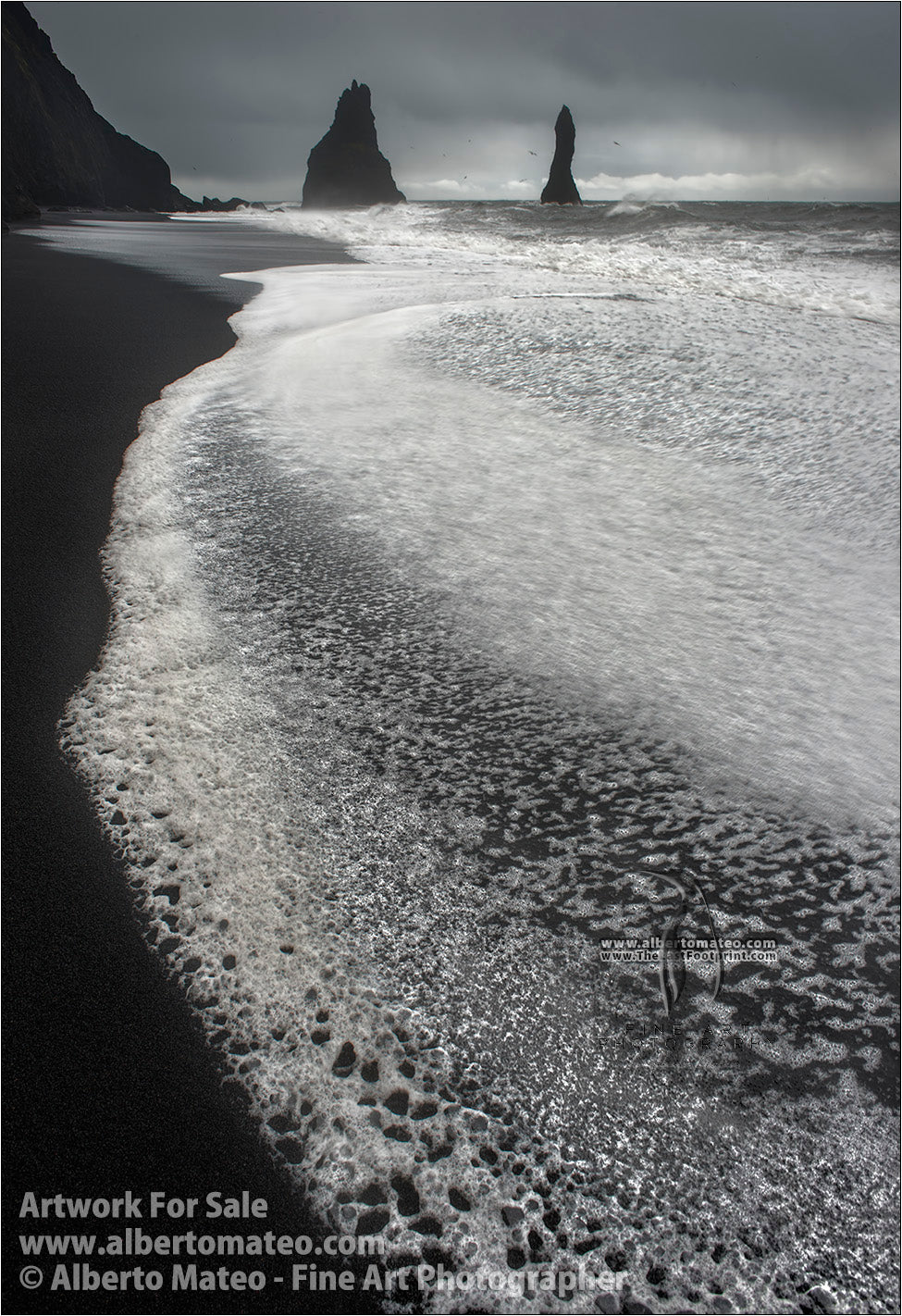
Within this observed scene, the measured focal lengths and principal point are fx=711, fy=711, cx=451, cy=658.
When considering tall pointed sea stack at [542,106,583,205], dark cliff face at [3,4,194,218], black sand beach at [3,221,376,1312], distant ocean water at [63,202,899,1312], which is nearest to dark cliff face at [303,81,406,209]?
dark cliff face at [3,4,194,218]

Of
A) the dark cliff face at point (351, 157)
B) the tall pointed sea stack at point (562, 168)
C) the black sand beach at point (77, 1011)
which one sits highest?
the dark cliff face at point (351, 157)

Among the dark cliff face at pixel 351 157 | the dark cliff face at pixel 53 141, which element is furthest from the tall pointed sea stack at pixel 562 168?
the dark cliff face at pixel 53 141

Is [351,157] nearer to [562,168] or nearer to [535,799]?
[562,168]

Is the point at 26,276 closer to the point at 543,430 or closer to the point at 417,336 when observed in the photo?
the point at 417,336

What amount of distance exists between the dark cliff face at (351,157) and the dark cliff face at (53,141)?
947 cm

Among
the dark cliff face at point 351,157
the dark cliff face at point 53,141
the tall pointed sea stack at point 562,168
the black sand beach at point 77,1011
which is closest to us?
the black sand beach at point 77,1011

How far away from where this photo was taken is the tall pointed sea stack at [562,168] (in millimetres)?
28031

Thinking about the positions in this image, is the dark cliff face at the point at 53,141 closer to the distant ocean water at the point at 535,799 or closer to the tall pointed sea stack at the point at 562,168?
the distant ocean water at the point at 535,799

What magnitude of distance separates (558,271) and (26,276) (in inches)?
127

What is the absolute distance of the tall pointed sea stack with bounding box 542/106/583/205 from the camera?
28031 mm

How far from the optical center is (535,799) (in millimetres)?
951

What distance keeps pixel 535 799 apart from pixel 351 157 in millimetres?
47741

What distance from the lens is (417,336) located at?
2.80 metres

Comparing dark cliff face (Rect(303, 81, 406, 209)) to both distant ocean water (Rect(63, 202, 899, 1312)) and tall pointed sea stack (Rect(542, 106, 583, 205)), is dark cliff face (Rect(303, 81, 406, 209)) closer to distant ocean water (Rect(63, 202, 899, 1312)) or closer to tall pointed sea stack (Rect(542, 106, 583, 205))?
tall pointed sea stack (Rect(542, 106, 583, 205))
